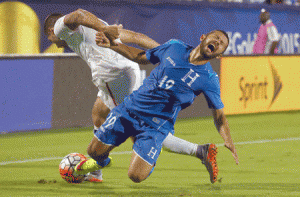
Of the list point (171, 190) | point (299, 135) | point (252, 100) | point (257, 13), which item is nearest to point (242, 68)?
point (252, 100)

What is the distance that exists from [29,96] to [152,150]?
17.5 feet

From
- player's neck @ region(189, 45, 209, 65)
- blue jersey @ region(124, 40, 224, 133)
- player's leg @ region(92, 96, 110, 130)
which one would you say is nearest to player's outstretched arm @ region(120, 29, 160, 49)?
blue jersey @ region(124, 40, 224, 133)

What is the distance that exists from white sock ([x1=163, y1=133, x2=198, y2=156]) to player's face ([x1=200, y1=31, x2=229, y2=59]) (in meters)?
1.26

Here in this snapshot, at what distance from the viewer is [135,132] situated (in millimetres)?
6039

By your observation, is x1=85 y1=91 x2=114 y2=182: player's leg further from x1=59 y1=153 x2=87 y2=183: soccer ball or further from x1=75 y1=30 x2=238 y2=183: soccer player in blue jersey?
x1=75 y1=30 x2=238 y2=183: soccer player in blue jersey

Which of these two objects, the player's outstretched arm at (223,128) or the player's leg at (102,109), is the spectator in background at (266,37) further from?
the player's outstretched arm at (223,128)

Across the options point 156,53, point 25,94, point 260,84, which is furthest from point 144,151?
point 260,84

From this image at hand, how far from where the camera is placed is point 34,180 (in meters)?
7.04

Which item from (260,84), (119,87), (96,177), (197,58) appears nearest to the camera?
Result: (197,58)

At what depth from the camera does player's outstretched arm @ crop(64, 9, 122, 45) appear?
5719mm

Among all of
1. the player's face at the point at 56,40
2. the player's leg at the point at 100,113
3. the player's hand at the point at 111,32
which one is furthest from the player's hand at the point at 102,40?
the player's leg at the point at 100,113

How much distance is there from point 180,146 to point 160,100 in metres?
0.97

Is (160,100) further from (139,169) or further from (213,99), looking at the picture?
(139,169)

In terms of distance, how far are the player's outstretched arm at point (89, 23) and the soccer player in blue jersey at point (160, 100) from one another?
6.0 inches
